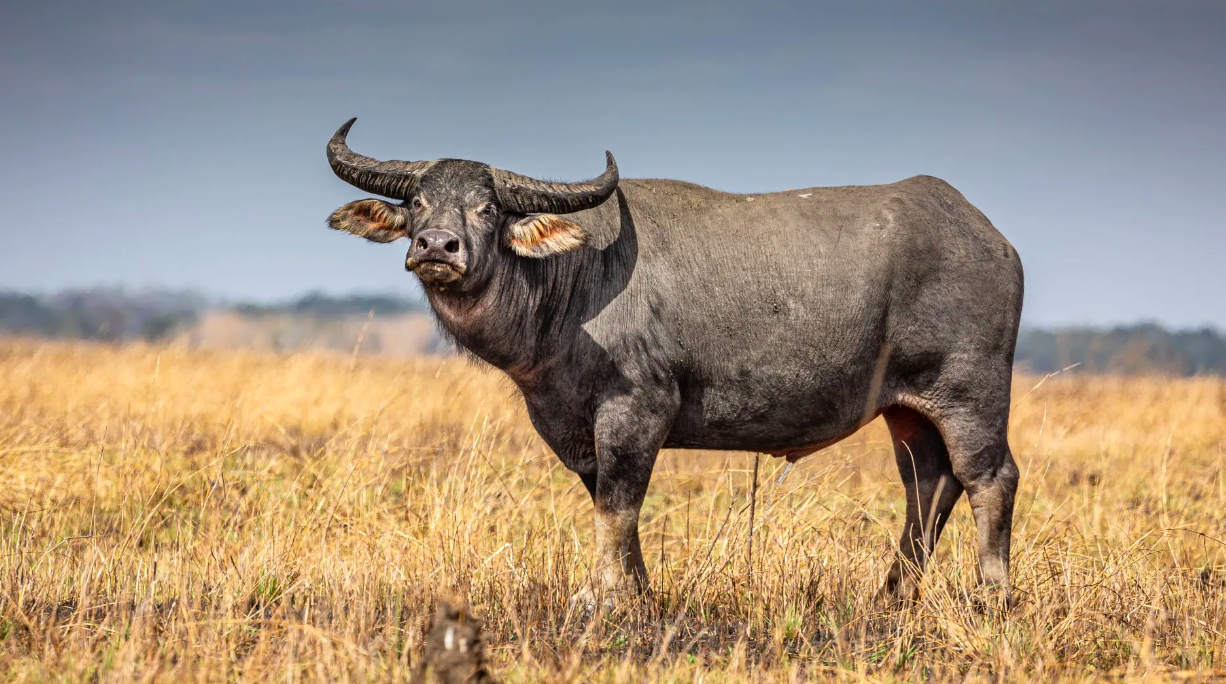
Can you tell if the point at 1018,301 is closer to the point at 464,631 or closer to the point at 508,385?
the point at 508,385

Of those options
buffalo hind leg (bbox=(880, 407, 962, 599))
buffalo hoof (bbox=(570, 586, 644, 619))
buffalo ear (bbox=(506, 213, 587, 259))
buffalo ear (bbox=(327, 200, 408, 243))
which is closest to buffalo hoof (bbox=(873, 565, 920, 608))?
buffalo hind leg (bbox=(880, 407, 962, 599))

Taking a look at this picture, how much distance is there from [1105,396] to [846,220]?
521 inches

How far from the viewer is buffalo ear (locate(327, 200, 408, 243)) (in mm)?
5855

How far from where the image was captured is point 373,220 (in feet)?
19.5

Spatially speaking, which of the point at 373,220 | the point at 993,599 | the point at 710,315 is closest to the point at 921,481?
the point at 993,599

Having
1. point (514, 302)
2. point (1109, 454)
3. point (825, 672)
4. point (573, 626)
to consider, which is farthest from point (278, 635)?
point (1109, 454)

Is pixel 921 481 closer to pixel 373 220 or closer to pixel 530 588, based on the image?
pixel 530 588

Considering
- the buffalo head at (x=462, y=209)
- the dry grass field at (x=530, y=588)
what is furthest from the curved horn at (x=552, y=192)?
the dry grass field at (x=530, y=588)

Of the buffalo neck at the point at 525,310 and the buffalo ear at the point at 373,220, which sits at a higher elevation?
the buffalo ear at the point at 373,220

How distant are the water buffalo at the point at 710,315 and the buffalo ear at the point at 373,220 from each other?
0.01 meters

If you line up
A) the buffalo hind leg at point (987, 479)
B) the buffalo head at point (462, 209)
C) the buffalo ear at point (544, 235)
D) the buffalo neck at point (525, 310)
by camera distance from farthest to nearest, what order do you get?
the buffalo hind leg at point (987, 479) < the buffalo neck at point (525, 310) < the buffalo ear at point (544, 235) < the buffalo head at point (462, 209)

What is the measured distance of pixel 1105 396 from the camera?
17.3 m

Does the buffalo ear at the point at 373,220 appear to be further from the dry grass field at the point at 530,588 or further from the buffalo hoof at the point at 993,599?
the buffalo hoof at the point at 993,599

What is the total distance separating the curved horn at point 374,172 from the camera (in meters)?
5.81
